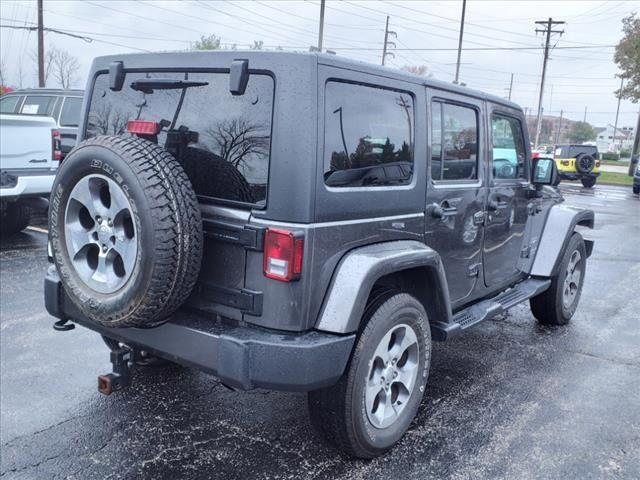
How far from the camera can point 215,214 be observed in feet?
8.84

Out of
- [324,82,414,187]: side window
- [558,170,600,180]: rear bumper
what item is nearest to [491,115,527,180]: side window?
[324,82,414,187]: side window

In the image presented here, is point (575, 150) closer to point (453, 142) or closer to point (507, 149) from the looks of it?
point (507, 149)

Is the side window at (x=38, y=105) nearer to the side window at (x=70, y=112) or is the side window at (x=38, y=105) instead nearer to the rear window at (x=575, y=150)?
the side window at (x=70, y=112)

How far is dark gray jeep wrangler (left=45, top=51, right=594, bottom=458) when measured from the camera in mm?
2492

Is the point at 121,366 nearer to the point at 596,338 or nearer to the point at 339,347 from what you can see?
the point at 339,347

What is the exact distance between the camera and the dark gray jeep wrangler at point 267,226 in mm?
2492

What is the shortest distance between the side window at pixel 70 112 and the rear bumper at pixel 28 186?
12.4 ft

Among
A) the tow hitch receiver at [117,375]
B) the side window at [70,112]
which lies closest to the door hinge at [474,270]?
the tow hitch receiver at [117,375]

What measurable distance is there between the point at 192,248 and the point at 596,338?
13.2ft

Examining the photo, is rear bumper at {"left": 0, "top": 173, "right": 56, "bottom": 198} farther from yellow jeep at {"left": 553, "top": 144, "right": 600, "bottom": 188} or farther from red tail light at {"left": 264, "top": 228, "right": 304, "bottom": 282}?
yellow jeep at {"left": 553, "top": 144, "right": 600, "bottom": 188}

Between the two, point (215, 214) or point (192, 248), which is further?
point (215, 214)

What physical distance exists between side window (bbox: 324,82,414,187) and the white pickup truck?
18.1 ft

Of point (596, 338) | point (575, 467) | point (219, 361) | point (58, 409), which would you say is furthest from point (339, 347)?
point (596, 338)

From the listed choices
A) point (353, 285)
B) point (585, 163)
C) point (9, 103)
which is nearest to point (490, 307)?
point (353, 285)
